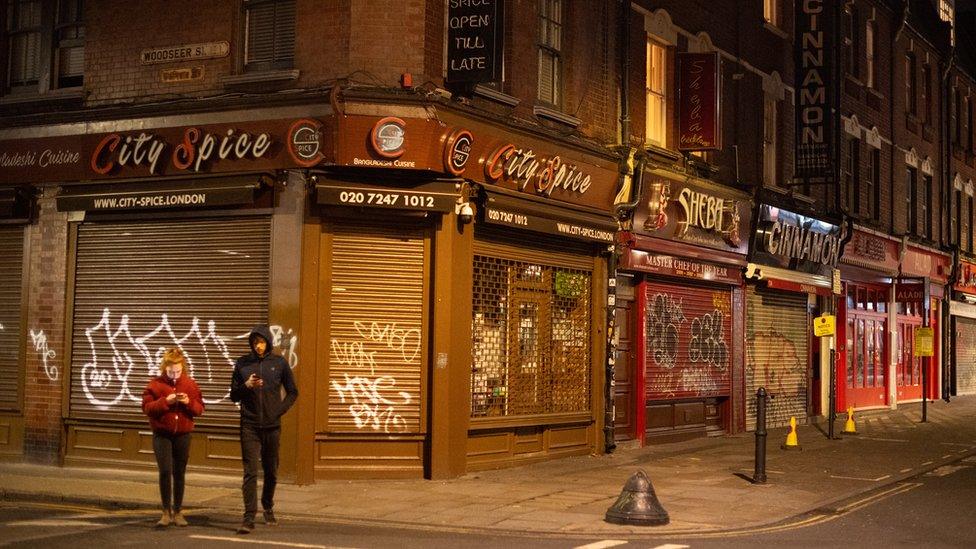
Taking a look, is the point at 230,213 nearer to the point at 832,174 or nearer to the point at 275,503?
the point at 275,503

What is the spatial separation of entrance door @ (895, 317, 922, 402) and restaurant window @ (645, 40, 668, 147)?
14699mm

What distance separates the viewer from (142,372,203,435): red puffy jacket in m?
10.8

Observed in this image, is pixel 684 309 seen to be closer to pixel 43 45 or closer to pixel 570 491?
pixel 570 491

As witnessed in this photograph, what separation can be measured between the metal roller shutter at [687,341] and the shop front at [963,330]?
15.2 m

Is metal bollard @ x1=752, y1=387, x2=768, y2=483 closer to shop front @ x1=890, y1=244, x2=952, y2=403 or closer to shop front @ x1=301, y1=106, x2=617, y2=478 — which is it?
→ shop front @ x1=301, y1=106, x2=617, y2=478

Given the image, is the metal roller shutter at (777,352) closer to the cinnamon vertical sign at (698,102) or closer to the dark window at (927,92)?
the cinnamon vertical sign at (698,102)

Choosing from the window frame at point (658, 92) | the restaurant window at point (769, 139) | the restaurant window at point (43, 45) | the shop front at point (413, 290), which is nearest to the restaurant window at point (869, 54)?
the restaurant window at point (769, 139)

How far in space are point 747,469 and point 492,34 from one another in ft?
22.3

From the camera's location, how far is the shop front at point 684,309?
1898 centimetres

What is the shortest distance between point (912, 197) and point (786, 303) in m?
9.62

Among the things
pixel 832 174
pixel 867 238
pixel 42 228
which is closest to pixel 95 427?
pixel 42 228

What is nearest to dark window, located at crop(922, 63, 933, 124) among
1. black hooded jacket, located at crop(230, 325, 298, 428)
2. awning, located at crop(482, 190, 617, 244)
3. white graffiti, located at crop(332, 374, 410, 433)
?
awning, located at crop(482, 190, 617, 244)

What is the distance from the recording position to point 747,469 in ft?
52.3

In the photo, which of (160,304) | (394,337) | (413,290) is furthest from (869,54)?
(160,304)
